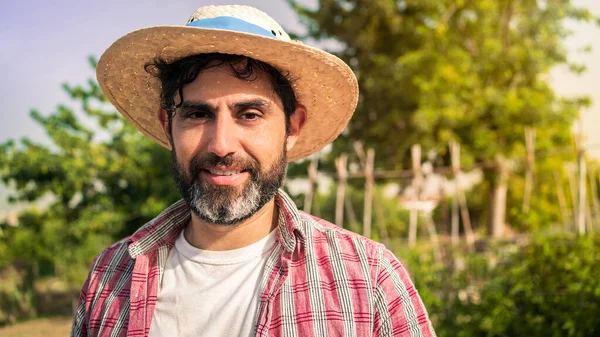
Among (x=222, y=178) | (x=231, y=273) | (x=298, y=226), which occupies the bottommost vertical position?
(x=231, y=273)

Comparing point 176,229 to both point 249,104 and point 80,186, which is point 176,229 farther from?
point 80,186

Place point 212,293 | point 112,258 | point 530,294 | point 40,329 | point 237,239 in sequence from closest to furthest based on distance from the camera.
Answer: point 212,293 → point 237,239 → point 112,258 → point 530,294 → point 40,329

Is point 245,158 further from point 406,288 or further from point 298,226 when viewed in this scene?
point 406,288

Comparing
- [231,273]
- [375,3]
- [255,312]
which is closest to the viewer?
[255,312]

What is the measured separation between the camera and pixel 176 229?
2.03m

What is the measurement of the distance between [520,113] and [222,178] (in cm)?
1553

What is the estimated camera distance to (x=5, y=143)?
30.8ft

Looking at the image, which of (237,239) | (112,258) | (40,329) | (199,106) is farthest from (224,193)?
(40,329)

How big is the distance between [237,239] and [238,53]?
63 centimetres

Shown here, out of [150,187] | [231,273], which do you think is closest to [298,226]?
[231,273]

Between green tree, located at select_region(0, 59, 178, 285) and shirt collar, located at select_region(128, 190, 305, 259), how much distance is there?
7403 mm

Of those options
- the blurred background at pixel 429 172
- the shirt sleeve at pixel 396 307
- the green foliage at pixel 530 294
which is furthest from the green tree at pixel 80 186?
the shirt sleeve at pixel 396 307

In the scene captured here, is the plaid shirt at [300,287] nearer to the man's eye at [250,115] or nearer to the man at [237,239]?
the man at [237,239]

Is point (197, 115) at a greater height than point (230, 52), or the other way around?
point (230, 52)
